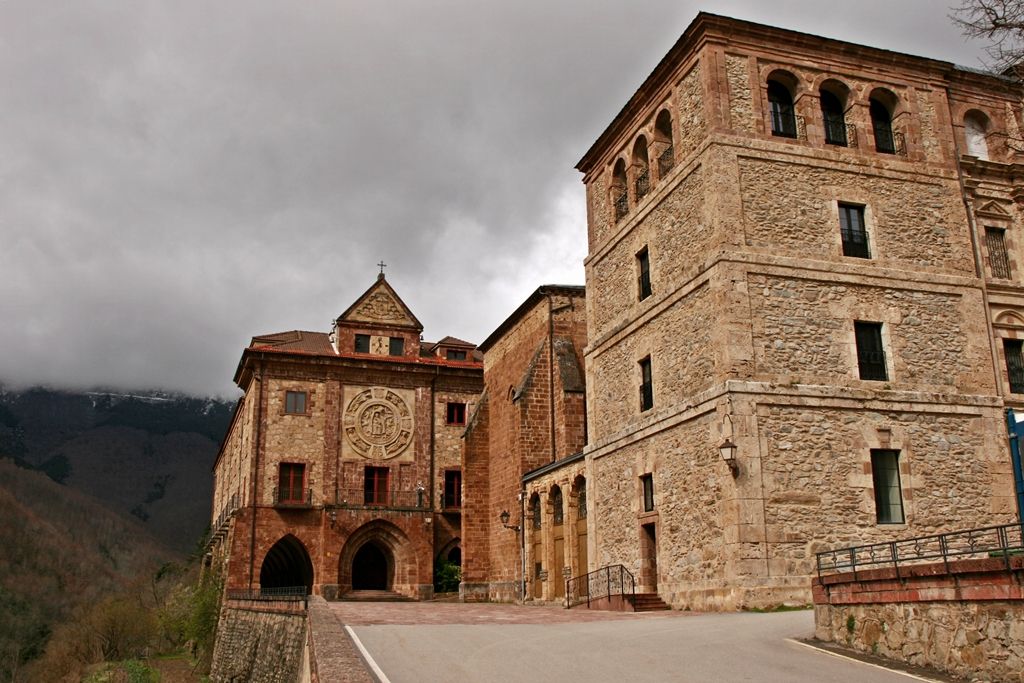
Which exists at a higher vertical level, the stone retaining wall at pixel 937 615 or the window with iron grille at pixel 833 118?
the window with iron grille at pixel 833 118

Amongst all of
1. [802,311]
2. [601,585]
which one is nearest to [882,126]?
[802,311]

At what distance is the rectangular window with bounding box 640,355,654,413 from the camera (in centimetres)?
2186

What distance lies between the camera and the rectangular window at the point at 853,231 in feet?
66.6

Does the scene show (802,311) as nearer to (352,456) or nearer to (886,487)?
(886,487)

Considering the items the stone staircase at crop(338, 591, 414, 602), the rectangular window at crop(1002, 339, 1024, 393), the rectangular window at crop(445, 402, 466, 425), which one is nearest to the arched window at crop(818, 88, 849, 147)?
the rectangular window at crop(1002, 339, 1024, 393)

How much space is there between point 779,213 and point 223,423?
5824 inches

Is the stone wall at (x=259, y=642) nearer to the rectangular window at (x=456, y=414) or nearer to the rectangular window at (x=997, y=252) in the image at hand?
the rectangular window at (x=456, y=414)

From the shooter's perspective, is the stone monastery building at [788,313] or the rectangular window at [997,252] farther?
the rectangular window at [997,252]

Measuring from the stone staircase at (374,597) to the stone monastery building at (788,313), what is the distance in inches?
408

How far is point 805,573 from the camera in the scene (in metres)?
17.5

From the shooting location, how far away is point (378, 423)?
39.3 m

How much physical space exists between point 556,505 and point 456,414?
12.9 m

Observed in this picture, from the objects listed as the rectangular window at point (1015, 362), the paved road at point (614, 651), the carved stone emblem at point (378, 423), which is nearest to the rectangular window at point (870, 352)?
the rectangular window at point (1015, 362)

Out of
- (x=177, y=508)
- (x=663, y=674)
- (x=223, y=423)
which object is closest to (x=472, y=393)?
(x=663, y=674)
